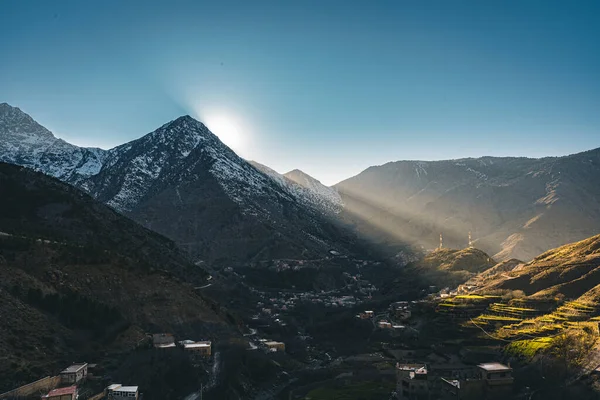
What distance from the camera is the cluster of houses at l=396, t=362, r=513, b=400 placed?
1946 inches

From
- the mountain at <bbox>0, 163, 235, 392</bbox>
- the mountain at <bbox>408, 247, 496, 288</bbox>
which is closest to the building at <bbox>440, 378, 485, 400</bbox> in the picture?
the mountain at <bbox>0, 163, 235, 392</bbox>

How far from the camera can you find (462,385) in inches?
1953

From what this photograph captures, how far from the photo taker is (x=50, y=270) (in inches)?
2518

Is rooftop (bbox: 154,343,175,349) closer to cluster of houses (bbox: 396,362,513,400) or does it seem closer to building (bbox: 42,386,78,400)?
building (bbox: 42,386,78,400)

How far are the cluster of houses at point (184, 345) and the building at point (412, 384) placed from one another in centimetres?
2406

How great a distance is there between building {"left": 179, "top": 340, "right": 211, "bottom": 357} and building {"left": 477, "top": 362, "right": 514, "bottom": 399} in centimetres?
3252

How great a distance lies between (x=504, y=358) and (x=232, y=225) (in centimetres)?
12608

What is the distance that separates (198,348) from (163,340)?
439 cm

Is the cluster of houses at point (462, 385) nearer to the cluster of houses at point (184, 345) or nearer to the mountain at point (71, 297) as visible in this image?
the cluster of houses at point (184, 345)

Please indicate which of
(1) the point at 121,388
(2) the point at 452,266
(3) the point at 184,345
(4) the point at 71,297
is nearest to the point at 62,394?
(1) the point at 121,388

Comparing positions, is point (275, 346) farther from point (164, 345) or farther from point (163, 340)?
point (164, 345)

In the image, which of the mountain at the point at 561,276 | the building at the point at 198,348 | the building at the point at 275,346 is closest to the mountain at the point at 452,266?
the mountain at the point at 561,276

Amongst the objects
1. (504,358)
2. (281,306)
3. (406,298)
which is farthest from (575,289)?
(281,306)

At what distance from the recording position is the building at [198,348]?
62906mm
